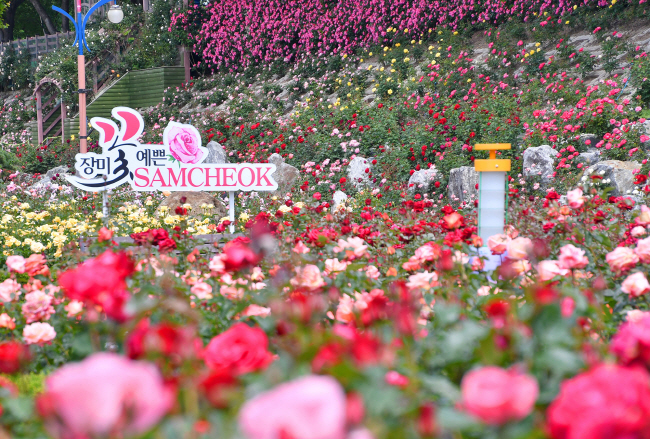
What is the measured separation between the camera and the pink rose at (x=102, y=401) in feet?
2.36

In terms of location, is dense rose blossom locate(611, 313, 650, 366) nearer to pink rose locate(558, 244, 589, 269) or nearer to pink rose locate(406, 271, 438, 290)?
pink rose locate(558, 244, 589, 269)

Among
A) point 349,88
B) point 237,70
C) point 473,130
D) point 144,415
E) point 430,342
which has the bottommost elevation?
point 430,342

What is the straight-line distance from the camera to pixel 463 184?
7676mm

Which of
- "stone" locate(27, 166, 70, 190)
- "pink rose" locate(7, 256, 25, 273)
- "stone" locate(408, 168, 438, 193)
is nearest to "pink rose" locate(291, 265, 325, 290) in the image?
"pink rose" locate(7, 256, 25, 273)

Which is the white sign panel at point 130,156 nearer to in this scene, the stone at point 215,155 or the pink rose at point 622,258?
the stone at point 215,155

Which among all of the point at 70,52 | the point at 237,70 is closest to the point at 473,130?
the point at 237,70

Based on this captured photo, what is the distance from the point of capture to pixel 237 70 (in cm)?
1755

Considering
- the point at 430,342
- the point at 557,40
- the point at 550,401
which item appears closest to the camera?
the point at 550,401

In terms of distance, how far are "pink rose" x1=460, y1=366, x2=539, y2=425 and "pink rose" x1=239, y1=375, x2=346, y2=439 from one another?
177 mm

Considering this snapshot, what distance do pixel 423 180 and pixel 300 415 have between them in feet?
25.6

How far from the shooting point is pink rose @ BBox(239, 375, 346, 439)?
671 millimetres

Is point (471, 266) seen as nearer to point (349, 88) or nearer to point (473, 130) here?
point (473, 130)

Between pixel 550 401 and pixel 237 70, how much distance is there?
1727 cm

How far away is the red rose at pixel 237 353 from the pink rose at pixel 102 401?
7.7 inches
